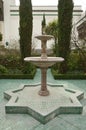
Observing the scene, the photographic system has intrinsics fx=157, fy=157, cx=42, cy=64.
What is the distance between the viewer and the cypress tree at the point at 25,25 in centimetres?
822

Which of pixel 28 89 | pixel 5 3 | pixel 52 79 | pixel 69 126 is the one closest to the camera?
pixel 69 126

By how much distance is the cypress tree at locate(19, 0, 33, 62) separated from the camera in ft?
27.0

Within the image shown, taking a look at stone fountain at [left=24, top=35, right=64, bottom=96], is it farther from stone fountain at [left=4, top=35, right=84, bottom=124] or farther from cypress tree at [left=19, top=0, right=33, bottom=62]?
cypress tree at [left=19, top=0, right=33, bottom=62]

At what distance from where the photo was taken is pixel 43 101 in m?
4.59

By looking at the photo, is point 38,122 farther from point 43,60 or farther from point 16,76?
point 16,76

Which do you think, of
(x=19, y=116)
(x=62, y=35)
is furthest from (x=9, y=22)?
(x=19, y=116)

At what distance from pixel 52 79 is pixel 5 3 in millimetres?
16866

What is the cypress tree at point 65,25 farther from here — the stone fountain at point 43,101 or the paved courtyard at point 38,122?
the paved courtyard at point 38,122

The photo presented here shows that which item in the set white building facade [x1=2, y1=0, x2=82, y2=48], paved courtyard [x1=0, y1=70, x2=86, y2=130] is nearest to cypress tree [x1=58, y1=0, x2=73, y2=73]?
paved courtyard [x1=0, y1=70, x2=86, y2=130]

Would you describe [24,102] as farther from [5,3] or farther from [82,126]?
[5,3]

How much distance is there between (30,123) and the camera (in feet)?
12.3

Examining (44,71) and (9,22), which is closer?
(44,71)

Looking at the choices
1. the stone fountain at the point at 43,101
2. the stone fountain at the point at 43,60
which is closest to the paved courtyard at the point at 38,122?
the stone fountain at the point at 43,101

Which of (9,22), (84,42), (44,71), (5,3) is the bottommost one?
(44,71)
